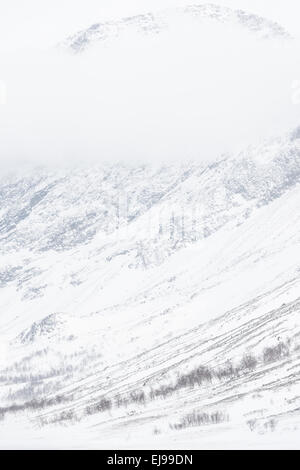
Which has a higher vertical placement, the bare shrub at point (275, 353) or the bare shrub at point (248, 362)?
the bare shrub at point (275, 353)

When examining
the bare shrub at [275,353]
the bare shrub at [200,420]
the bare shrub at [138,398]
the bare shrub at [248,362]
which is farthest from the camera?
the bare shrub at [248,362]

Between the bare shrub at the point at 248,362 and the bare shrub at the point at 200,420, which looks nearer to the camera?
the bare shrub at the point at 200,420

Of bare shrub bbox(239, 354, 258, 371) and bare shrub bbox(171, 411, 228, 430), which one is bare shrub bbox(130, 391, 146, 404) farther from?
bare shrub bbox(171, 411, 228, 430)

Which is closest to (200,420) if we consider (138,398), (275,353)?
(138,398)

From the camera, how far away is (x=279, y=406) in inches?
2569

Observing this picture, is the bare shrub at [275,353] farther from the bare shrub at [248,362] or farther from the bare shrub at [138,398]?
the bare shrub at [138,398]

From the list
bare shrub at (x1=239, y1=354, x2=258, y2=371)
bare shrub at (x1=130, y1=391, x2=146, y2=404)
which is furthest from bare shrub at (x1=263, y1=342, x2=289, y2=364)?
bare shrub at (x1=130, y1=391, x2=146, y2=404)

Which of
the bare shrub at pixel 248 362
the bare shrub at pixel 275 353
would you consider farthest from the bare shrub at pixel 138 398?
the bare shrub at pixel 275 353

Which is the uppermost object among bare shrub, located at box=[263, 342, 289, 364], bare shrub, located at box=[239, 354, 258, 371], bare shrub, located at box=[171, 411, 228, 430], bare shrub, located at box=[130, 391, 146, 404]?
bare shrub, located at box=[171, 411, 228, 430]

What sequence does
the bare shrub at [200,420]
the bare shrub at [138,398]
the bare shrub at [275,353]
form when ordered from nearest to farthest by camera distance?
the bare shrub at [200,420], the bare shrub at [138,398], the bare shrub at [275,353]

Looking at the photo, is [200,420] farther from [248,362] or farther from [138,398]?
[248,362]

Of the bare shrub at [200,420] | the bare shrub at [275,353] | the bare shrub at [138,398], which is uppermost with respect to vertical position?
the bare shrub at [200,420]
